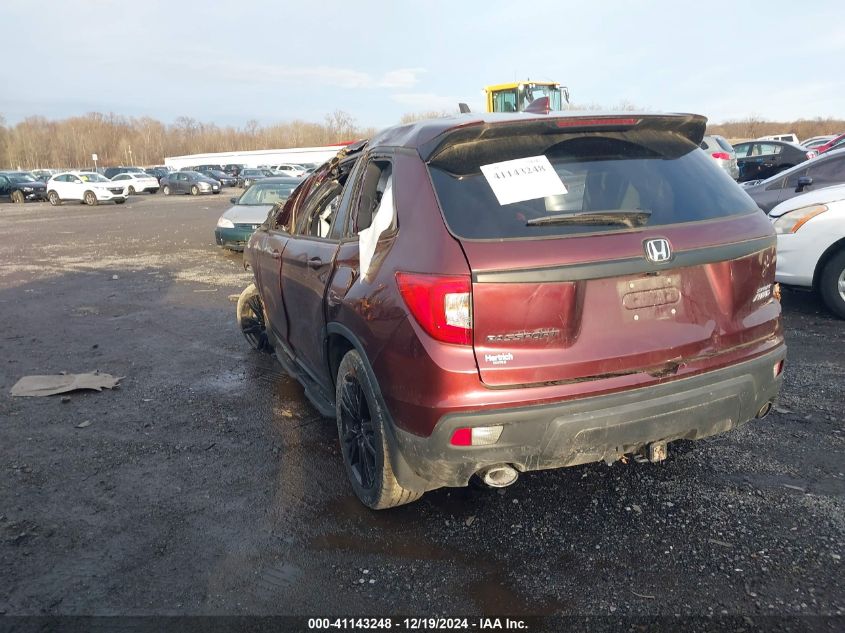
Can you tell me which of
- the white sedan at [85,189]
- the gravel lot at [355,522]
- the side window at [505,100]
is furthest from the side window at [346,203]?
the white sedan at [85,189]

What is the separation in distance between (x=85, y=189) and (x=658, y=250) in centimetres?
3663

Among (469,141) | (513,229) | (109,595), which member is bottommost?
(109,595)

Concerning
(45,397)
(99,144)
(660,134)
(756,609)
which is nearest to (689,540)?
(756,609)

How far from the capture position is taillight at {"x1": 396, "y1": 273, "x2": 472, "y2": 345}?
239 centimetres

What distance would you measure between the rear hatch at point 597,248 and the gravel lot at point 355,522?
85cm

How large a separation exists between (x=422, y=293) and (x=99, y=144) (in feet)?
445

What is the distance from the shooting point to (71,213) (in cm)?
2766

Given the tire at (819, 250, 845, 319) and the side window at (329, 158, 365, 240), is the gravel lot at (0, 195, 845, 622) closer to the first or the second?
the side window at (329, 158, 365, 240)

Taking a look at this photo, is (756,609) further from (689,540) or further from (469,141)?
(469,141)

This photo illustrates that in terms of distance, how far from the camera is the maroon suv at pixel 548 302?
2410 millimetres

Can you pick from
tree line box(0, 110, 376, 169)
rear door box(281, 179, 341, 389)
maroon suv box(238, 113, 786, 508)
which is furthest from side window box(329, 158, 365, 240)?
tree line box(0, 110, 376, 169)

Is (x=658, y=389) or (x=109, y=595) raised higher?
(x=658, y=389)

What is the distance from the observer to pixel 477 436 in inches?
95.7

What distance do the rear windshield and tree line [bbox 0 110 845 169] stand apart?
105 metres
